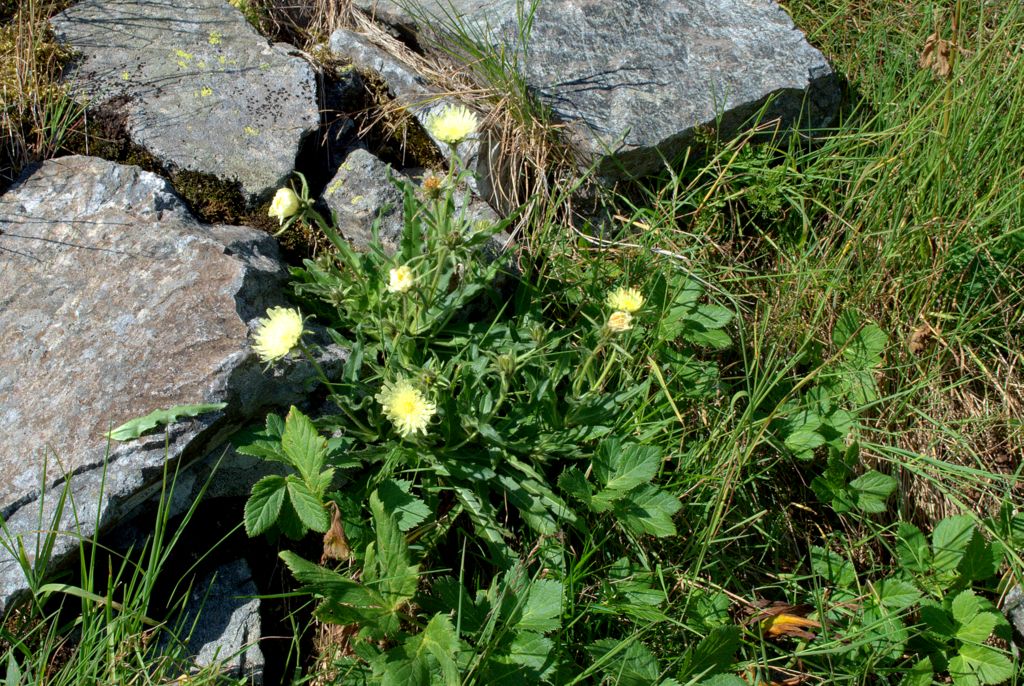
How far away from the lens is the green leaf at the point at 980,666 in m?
1.97

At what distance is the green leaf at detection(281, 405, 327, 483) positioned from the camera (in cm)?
178

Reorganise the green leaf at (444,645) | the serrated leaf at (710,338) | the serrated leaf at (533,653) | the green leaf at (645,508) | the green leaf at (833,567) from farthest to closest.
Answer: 1. the serrated leaf at (710,338)
2. the green leaf at (833,567)
3. the green leaf at (645,508)
4. the serrated leaf at (533,653)
5. the green leaf at (444,645)

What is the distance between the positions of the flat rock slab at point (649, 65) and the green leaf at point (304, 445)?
4.80ft

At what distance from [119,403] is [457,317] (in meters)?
0.93

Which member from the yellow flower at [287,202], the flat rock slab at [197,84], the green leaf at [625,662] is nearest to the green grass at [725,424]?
the green leaf at [625,662]

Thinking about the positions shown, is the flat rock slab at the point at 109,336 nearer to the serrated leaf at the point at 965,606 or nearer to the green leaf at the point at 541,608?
the green leaf at the point at 541,608

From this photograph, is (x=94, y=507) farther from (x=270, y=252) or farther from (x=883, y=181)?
(x=883, y=181)

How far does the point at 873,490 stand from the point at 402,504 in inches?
52.0

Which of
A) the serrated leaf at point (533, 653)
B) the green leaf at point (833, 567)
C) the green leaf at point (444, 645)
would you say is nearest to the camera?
the green leaf at point (444, 645)

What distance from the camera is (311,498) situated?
5.88 feet

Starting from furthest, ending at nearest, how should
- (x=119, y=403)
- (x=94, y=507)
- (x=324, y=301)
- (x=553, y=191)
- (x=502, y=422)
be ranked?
(x=553, y=191)
(x=324, y=301)
(x=502, y=422)
(x=119, y=403)
(x=94, y=507)

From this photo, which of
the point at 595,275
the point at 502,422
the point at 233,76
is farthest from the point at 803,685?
the point at 233,76

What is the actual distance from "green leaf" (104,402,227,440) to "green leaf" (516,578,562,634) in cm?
86

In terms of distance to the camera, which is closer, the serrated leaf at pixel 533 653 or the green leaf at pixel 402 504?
the serrated leaf at pixel 533 653
